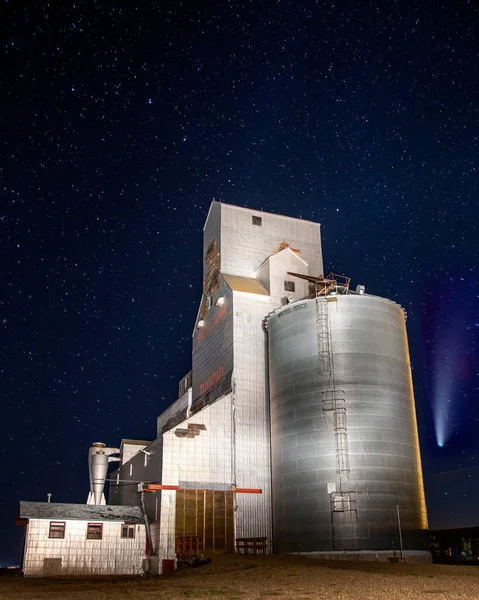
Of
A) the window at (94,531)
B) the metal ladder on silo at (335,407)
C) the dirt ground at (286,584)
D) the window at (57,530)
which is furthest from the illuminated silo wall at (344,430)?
the window at (57,530)

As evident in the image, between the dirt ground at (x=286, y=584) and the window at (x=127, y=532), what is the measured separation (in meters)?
4.86

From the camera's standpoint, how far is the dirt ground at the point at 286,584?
22219mm

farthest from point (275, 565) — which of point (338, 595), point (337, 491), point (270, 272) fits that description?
point (270, 272)

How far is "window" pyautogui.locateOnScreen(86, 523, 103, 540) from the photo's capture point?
41094 mm

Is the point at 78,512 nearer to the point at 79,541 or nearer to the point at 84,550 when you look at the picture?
the point at 79,541

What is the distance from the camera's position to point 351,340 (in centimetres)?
4425

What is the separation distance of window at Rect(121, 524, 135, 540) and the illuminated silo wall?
10603 millimetres

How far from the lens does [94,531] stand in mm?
41281

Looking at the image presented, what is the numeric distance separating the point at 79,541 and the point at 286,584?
Result: 19636 millimetres

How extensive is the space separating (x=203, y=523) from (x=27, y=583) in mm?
12627

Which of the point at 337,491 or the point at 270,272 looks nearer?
the point at 337,491

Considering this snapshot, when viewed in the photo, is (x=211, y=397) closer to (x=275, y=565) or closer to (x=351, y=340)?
(x=351, y=340)

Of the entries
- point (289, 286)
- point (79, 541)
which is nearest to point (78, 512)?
point (79, 541)

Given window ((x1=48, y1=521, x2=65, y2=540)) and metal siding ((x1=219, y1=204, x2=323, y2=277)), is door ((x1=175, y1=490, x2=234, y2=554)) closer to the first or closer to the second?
window ((x1=48, y1=521, x2=65, y2=540))
